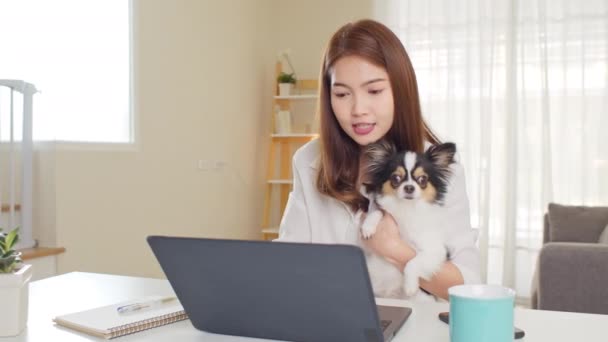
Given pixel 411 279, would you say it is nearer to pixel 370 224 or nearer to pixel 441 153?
pixel 370 224

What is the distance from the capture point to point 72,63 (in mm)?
3381

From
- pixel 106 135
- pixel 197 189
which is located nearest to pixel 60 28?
pixel 106 135

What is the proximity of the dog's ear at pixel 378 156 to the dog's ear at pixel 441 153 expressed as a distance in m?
0.07

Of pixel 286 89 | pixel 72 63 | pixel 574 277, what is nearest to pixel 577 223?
pixel 574 277

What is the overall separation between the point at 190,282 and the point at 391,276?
0.58 m

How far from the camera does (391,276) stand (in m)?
1.41

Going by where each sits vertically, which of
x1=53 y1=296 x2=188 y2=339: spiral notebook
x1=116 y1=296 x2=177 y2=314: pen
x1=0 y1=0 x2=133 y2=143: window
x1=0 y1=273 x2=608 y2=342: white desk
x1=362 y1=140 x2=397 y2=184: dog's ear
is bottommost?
x1=0 y1=273 x2=608 y2=342: white desk

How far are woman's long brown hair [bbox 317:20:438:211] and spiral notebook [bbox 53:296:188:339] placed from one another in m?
0.51

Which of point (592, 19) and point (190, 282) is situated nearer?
point (190, 282)

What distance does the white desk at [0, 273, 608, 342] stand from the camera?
98 centimetres

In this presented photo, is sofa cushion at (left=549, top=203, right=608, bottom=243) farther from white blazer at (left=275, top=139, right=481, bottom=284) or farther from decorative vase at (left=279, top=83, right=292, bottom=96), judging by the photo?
white blazer at (left=275, top=139, right=481, bottom=284)

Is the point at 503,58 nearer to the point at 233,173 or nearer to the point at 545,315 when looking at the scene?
the point at 233,173

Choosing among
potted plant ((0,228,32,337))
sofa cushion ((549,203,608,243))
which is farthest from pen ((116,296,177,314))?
Result: sofa cushion ((549,203,608,243))

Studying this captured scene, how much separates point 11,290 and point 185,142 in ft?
10.9
